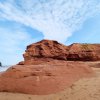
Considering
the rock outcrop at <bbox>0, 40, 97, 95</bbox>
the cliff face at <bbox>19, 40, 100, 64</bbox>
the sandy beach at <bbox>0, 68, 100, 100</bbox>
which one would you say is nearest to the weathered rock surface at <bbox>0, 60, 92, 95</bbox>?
the rock outcrop at <bbox>0, 40, 97, 95</bbox>

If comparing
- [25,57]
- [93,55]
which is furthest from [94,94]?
[93,55]

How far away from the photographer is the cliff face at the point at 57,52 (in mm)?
37375

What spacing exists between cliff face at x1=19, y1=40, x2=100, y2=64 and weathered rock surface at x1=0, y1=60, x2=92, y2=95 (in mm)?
25587

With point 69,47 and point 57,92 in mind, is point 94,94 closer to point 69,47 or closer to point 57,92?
point 57,92

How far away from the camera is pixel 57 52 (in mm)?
38594

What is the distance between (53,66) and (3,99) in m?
2.62

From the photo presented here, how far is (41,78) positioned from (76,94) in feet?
5.43

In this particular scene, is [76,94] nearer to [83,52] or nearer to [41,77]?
[41,77]

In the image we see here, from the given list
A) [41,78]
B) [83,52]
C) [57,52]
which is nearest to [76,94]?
[41,78]

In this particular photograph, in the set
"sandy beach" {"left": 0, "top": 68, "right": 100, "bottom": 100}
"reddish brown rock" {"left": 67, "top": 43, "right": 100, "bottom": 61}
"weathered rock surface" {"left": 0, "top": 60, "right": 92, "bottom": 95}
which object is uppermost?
"reddish brown rock" {"left": 67, "top": 43, "right": 100, "bottom": 61}

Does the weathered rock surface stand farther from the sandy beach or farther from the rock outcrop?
the sandy beach

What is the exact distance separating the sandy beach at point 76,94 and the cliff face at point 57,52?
2687cm

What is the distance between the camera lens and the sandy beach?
7512 millimetres

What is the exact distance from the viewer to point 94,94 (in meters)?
7.50
